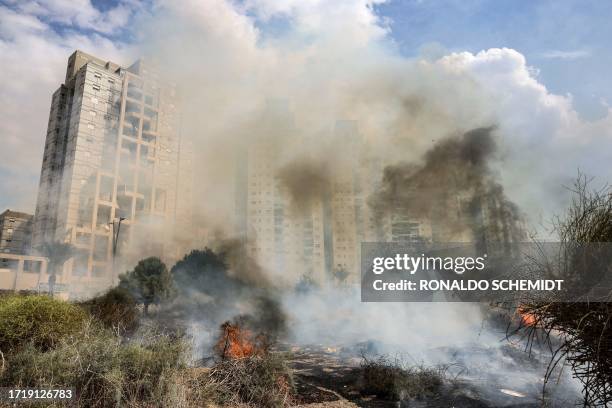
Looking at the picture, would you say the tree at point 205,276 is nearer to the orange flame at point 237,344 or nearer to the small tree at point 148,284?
the small tree at point 148,284

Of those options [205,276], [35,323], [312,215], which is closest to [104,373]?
[35,323]

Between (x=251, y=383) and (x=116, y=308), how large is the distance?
14.4 metres

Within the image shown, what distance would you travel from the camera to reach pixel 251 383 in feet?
29.7

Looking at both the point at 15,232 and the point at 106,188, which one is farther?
the point at 15,232

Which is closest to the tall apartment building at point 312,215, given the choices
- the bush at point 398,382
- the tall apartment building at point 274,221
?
the tall apartment building at point 274,221

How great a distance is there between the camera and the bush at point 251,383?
863cm

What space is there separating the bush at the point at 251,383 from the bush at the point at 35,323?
154 inches

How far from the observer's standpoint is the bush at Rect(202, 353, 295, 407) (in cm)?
863

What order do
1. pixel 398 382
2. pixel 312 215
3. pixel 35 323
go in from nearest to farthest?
1. pixel 35 323
2. pixel 398 382
3. pixel 312 215

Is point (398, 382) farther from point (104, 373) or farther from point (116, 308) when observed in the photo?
point (116, 308)

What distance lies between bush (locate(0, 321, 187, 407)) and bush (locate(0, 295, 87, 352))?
1448mm

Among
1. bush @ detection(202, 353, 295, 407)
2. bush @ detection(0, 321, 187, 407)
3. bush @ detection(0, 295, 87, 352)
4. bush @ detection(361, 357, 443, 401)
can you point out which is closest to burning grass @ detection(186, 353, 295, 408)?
bush @ detection(202, 353, 295, 407)

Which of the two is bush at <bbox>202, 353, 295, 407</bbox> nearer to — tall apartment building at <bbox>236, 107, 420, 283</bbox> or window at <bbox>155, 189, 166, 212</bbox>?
tall apartment building at <bbox>236, 107, 420, 283</bbox>

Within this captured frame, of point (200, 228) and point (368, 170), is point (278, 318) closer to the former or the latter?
point (368, 170)
